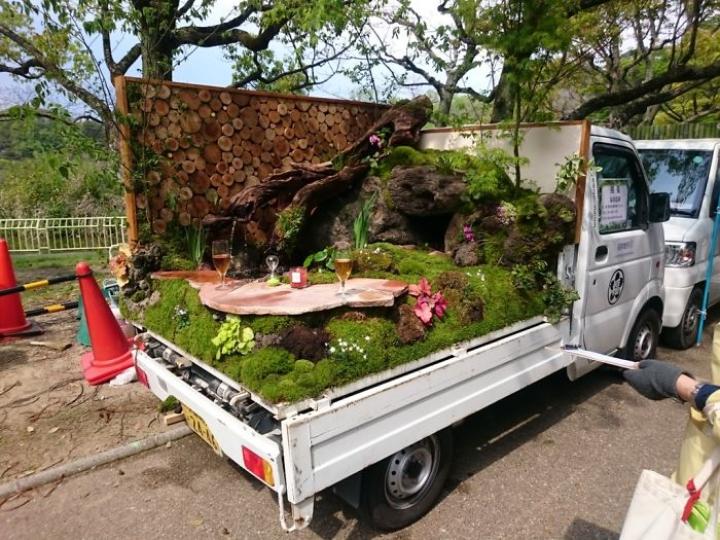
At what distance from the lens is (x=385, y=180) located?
4.13 m

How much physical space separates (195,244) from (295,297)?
157 cm

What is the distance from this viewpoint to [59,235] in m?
12.9

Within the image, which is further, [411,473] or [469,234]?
Answer: [469,234]

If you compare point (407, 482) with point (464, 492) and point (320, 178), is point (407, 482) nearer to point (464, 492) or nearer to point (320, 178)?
point (464, 492)

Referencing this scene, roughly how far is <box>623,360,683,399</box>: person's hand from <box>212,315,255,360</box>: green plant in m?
1.57

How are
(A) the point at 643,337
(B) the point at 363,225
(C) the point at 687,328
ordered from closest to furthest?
1. (B) the point at 363,225
2. (A) the point at 643,337
3. (C) the point at 687,328

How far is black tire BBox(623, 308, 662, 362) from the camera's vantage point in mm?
4176

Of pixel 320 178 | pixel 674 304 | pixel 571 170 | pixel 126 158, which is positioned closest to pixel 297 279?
pixel 320 178

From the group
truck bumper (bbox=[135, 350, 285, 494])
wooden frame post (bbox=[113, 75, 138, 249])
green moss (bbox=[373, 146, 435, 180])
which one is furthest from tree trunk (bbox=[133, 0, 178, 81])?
truck bumper (bbox=[135, 350, 285, 494])

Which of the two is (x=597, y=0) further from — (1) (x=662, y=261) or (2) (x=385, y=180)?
(2) (x=385, y=180)

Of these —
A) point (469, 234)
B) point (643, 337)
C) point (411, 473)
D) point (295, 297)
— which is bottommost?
point (411, 473)

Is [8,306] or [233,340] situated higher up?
[233,340]

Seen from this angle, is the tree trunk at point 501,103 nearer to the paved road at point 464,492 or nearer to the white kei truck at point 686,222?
the white kei truck at point 686,222

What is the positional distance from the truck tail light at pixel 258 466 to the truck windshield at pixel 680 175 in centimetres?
513
